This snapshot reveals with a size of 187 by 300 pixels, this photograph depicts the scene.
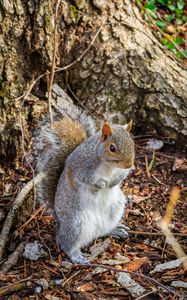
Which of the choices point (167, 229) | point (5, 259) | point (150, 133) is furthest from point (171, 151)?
point (5, 259)

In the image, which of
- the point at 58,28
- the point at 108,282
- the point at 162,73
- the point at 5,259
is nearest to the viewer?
the point at 108,282

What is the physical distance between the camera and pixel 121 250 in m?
2.87

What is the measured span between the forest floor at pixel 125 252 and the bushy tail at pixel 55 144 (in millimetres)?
183

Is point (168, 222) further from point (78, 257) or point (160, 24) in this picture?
point (160, 24)

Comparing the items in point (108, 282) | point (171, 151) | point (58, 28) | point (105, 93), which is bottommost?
point (108, 282)

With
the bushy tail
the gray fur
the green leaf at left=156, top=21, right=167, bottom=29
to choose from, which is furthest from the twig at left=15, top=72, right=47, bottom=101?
the green leaf at left=156, top=21, right=167, bottom=29

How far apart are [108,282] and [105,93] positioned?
1296 millimetres

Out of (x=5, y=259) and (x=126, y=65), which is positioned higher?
(x=126, y=65)

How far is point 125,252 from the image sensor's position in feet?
9.36

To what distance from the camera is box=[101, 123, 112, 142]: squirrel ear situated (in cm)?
256

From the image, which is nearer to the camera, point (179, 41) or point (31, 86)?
point (31, 86)

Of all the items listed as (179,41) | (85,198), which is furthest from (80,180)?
(179,41)

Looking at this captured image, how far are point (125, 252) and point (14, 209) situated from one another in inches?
24.9

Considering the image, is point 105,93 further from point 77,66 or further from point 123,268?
point 123,268
